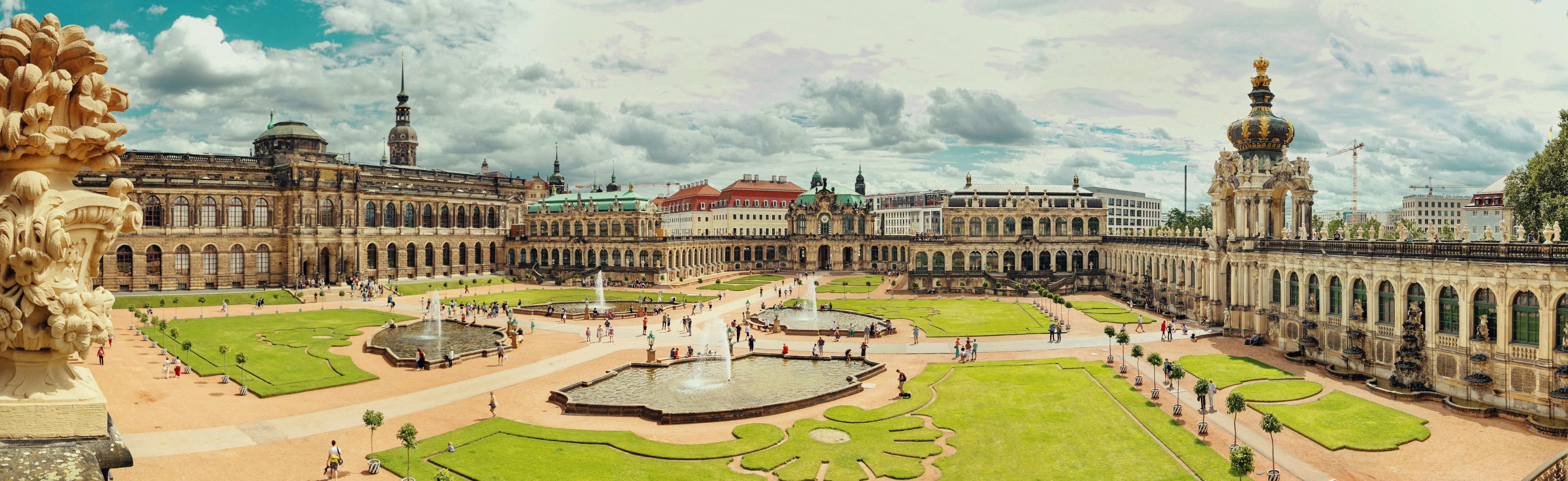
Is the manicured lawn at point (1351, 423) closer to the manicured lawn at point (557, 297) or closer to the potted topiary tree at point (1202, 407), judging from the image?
the potted topiary tree at point (1202, 407)

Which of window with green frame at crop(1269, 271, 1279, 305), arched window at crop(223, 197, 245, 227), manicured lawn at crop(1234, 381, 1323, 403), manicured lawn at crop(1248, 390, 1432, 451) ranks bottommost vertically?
manicured lawn at crop(1248, 390, 1432, 451)

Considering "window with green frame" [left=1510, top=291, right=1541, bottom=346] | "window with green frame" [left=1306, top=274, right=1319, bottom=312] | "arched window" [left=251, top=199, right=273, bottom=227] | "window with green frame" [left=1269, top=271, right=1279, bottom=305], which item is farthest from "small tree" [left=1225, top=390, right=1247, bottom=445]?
"arched window" [left=251, top=199, right=273, bottom=227]

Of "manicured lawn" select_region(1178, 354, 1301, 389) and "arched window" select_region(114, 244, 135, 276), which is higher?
"arched window" select_region(114, 244, 135, 276)

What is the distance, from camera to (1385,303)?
Answer: 4397cm

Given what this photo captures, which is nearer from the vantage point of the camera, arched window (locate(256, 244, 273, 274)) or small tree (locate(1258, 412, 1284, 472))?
small tree (locate(1258, 412, 1284, 472))

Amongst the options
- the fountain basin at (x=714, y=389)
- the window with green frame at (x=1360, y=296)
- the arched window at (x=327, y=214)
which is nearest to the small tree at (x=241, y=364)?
the fountain basin at (x=714, y=389)

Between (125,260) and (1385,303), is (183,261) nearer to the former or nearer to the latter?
(125,260)

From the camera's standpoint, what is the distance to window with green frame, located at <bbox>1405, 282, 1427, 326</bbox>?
4034cm

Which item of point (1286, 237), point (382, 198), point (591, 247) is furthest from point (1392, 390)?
point (382, 198)

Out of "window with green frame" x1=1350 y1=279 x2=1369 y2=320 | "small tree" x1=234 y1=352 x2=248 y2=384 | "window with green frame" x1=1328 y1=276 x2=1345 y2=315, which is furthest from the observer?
"window with green frame" x1=1328 y1=276 x2=1345 y2=315

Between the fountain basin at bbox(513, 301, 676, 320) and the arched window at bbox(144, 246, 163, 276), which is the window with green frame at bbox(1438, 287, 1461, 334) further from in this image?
the arched window at bbox(144, 246, 163, 276)

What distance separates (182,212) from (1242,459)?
106m

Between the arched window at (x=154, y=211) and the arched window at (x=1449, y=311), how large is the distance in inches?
4457

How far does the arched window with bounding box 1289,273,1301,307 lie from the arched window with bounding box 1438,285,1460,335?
41.6 ft
